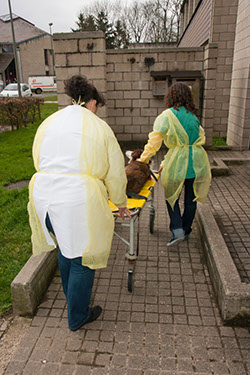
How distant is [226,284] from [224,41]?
994 cm

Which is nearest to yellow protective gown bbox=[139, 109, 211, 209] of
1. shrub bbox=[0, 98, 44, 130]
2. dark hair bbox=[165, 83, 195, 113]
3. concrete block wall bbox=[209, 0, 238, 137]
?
dark hair bbox=[165, 83, 195, 113]

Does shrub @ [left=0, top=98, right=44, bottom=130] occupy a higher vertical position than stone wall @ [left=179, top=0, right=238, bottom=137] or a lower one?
lower

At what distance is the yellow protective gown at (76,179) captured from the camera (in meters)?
2.37

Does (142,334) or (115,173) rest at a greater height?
(115,173)

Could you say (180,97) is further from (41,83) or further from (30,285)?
(41,83)

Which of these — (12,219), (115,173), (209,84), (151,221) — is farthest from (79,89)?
(209,84)

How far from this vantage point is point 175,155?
383 centimetres

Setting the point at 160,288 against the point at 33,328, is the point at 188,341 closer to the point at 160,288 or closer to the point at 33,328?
the point at 160,288

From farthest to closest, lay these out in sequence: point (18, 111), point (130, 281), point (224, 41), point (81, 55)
→ point (18, 111) < point (224, 41) < point (81, 55) < point (130, 281)

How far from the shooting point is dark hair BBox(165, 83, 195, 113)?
147 inches

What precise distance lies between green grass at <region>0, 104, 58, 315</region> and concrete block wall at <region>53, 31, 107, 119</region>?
223cm

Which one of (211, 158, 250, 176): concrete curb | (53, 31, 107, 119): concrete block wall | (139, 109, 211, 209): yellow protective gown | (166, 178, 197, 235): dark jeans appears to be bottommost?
(211, 158, 250, 176): concrete curb

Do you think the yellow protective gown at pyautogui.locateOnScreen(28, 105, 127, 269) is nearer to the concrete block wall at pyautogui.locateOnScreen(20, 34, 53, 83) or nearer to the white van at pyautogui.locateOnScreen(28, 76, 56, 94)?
the white van at pyautogui.locateOnScreen(28, 76, 56, 94)

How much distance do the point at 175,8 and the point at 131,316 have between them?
47.2m
